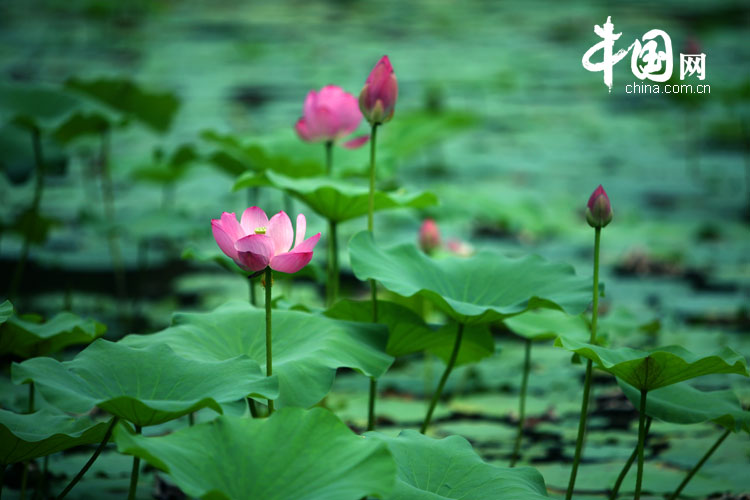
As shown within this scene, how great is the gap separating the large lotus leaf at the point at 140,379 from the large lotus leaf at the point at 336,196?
0.42m

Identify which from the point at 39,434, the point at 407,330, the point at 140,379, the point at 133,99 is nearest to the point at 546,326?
the point at 407,330

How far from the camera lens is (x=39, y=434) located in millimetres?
1033

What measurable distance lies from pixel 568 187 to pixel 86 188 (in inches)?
80.7

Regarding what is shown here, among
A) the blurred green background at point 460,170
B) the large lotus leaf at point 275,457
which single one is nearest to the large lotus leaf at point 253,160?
the blurred green background at point 460,170

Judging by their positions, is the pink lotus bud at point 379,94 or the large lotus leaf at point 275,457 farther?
the pink lotus bud at point 379,94

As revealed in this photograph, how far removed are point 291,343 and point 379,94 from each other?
16.5 inches

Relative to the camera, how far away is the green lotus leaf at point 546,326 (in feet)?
4.84

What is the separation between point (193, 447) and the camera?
0.90 metres

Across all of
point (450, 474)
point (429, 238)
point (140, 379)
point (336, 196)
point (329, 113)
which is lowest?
point (450, 474)

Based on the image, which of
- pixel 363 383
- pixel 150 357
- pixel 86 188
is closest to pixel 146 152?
pixel 86 188

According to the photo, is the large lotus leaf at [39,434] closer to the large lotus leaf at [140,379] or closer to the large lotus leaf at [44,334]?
the large lotus leaf at [140,379]

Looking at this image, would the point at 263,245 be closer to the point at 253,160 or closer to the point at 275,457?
the point at 275,457

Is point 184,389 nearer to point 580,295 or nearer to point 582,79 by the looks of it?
point 580,295

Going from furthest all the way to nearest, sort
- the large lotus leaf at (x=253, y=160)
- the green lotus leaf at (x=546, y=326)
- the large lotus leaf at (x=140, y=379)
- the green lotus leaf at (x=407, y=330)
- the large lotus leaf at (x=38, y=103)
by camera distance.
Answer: the large lotus leaf at (x=38, y=103)
the large lotus leaf at (x=253, y=160)
the green lotus leaf at (x=546, y=326)
the green lotus leaf at (x=407, y=330)
the large lotus leaf at (x=140, y=379)
